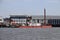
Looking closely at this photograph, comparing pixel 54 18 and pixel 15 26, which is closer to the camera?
pixel 15 26

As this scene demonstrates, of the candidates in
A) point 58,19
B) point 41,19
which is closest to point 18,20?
point 41,19

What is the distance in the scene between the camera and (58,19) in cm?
14400

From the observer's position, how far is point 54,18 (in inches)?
5709

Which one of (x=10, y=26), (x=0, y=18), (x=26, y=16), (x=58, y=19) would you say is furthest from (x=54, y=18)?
(x=10, y=26)

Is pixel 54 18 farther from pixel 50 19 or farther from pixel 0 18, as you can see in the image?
pixel 0 18

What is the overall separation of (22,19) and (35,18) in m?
7.78

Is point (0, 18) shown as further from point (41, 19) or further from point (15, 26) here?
point (15, 26)

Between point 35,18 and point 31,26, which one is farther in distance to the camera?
point 35,18

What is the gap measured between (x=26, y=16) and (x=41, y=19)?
8.19m

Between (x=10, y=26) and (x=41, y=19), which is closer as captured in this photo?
(x=10, y=26)

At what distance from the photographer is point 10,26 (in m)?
111

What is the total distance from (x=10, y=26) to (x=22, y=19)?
2769 cm

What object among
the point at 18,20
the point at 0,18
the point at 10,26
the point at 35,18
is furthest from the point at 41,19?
the point at 10,26

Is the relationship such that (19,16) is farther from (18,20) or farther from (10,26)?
(10,26)
